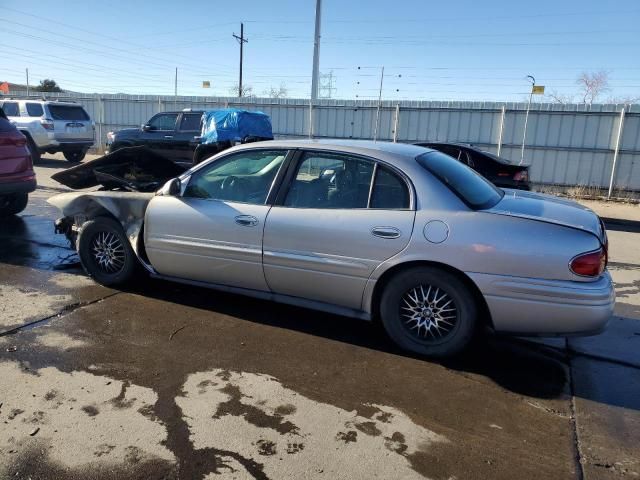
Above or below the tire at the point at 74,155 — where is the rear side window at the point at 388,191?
above

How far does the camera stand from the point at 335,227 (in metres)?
3.93

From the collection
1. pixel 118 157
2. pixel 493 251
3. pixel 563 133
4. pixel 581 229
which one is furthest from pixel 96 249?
pixel 563 133

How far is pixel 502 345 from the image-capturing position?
13.8 feet

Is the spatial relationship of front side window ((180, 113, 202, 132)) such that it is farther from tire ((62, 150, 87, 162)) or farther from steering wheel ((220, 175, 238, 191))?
steering wheel ((220, 175, 238, 191))

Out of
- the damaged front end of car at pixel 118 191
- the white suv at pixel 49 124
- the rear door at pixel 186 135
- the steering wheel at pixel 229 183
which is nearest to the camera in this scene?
the steering wheel at pixel 229 183

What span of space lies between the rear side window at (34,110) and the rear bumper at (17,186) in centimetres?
1078

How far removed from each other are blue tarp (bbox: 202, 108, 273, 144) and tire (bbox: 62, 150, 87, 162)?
709 cm

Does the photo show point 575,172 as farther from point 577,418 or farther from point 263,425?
point 263,425

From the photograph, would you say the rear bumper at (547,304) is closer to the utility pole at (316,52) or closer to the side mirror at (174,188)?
the side mirror at (174,188)

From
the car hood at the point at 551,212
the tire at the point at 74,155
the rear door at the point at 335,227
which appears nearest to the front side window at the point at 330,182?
the rear door at the point at 335,227

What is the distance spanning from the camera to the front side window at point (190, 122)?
547 inches

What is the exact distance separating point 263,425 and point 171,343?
1.34 metres

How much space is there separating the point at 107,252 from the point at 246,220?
1738mm

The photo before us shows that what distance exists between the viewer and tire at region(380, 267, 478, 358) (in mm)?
3660
